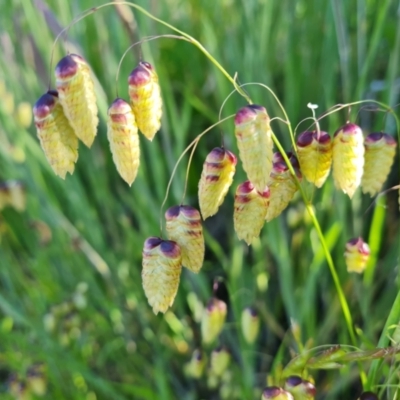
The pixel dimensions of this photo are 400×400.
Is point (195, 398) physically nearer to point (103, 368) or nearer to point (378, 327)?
point (103, 368)

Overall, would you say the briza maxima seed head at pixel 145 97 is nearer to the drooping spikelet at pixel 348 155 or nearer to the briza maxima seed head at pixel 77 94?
the briza maxima seed head at pixel 77 94

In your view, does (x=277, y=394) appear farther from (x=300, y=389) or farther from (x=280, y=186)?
(x=280, y=186)

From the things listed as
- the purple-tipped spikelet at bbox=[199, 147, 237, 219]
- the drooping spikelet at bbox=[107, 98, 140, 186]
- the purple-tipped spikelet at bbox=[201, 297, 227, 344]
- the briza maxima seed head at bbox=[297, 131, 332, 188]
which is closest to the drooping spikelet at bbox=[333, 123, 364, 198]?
the briza maxima seed head at bbox=[297, 131, 332, 188]

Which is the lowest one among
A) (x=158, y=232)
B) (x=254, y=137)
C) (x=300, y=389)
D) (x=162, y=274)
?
(x=158, y=232)

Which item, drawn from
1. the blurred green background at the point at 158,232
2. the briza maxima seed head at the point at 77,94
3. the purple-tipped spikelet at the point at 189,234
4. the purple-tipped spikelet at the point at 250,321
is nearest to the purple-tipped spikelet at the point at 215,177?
the purple-tipped spikelet at the point at 189,234

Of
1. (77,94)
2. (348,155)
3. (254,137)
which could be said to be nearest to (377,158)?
Answer: (348,155)

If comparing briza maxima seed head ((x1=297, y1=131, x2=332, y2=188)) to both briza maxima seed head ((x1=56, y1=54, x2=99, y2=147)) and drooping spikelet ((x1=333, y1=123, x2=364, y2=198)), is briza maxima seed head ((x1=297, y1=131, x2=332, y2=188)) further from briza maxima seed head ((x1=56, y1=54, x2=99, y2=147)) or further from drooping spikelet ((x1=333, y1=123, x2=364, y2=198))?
briza maxima seed head ((x1=56, y1=54, x2=99, y2=147))
